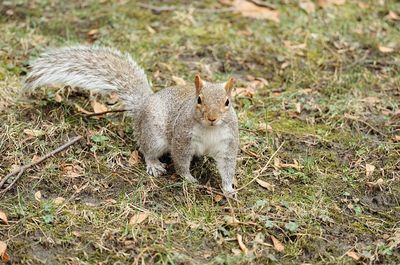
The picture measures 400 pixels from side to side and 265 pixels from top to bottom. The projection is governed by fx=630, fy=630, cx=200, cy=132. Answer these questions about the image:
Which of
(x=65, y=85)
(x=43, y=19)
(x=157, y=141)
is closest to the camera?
(x=157, y=141)

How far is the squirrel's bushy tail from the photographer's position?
12.6ft

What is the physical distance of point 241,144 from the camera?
154 inches

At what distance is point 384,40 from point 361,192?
90.3 inches

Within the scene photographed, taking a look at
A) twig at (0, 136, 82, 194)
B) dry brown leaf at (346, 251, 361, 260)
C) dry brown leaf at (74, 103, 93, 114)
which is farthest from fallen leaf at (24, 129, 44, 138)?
dry brown leaf at (346, 251, 361, 260)

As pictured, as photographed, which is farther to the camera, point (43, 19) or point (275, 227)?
point (43, 19)

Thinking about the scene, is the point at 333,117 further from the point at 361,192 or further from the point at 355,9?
the point at 355,9

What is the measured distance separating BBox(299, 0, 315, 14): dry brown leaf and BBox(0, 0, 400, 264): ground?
6 cm

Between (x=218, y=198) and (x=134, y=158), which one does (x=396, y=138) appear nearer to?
(x=218, y=198)

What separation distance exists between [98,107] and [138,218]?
121 cm

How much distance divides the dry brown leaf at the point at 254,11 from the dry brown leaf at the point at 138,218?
116 inches

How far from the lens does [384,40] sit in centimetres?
545

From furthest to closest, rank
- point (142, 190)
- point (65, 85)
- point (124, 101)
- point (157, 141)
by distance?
point (65, 85)
point (124, 101)
point (157, 141)
point (142, 190)

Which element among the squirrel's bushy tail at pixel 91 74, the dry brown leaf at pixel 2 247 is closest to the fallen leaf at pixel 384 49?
the squirrel's bushy tail at pixel 91 74

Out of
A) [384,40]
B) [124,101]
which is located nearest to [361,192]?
[124,101]
